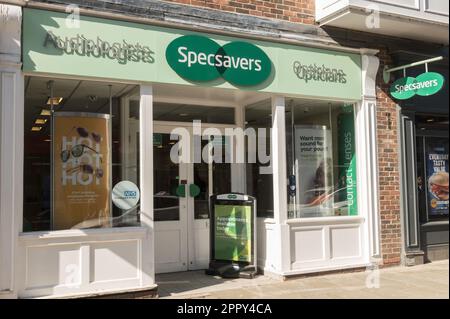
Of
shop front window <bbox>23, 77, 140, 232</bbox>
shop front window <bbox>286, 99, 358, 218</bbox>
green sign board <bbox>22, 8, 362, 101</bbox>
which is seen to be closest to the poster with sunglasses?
shop front window <bbox>23, 77, 140, 232</bbox>

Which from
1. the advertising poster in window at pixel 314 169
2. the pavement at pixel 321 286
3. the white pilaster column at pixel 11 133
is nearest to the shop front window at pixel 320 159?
the advertising poster in window at pixel 314 169

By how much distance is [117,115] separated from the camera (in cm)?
610

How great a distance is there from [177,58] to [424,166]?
16.0 feet

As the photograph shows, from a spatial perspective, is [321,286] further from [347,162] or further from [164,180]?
[164,180]

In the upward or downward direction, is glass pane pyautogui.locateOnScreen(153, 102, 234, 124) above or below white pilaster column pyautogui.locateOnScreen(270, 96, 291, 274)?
above

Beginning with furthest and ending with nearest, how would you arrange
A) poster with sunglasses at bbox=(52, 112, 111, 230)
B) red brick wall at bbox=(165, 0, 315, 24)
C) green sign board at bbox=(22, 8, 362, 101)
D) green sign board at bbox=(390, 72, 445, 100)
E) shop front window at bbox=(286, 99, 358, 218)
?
shop front window at bbox=(286, 99, 358, 218)
green sign board at bbox=(390, 72, 445, 100)
red brick wall at bbox=(165, 0, 315, 24)
poster with sunglasses at bbox=(52, 112, 111, 230)
green sign board at bbox=(22, 8, 362, 101)

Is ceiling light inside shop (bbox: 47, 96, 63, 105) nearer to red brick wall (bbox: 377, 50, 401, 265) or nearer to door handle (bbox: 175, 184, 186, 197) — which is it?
door handle (bbox: 175, 184, 186, 197)

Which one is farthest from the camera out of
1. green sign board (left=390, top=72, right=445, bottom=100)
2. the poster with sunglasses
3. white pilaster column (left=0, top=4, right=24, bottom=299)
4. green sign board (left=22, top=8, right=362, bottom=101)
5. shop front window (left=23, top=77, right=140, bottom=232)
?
green sign board (left=390, top=72, right=445, bottom=100)

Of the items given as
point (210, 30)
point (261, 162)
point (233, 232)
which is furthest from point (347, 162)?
point (210, 30)

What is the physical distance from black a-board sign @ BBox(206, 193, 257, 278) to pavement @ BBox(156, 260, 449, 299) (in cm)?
A: 19

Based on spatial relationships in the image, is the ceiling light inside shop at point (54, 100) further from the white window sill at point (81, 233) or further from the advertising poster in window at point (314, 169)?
the advertising poster in window at point (314, 169)

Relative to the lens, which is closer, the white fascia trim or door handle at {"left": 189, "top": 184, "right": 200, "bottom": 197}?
the white fascia trim

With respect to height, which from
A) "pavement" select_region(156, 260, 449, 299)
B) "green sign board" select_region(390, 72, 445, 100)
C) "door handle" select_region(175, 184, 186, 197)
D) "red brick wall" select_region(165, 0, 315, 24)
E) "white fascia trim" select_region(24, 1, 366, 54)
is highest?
"red brick wall" select_region(165, 0, 315, 24)

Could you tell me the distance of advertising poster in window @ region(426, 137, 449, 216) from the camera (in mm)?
8227
